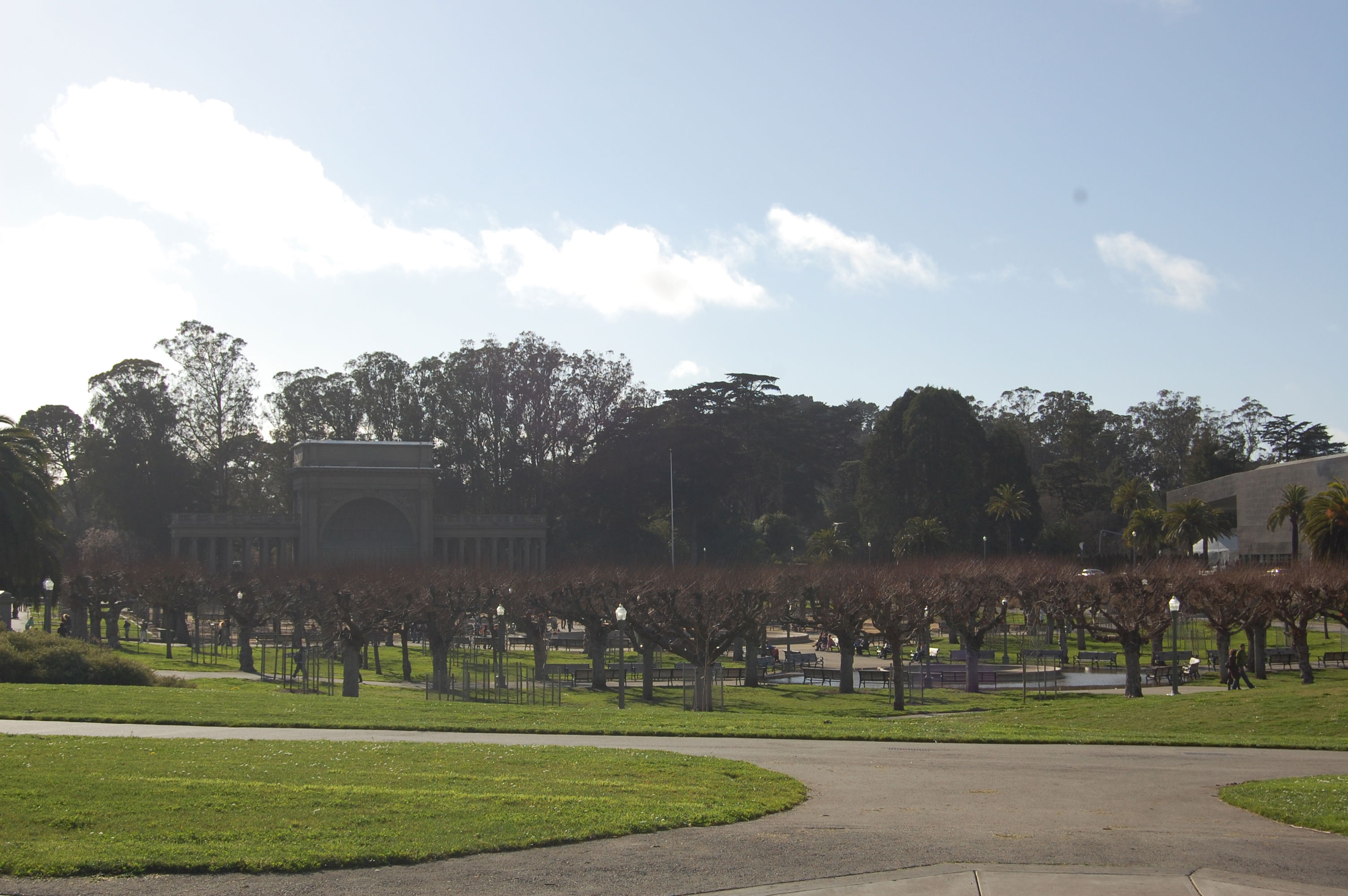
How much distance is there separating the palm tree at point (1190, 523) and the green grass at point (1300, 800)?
63114 millimetres

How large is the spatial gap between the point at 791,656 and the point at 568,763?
42.7 m

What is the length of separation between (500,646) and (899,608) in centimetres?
2031

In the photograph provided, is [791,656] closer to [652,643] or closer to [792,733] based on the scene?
[652,643]

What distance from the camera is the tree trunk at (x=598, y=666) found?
44.3m

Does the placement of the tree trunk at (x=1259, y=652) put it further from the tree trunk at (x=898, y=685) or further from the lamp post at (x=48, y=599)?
the lamp post at (x=48, y=599)

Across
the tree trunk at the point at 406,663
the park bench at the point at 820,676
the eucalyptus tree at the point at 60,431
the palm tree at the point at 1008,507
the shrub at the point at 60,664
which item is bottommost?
the park bench at the point at 820,676

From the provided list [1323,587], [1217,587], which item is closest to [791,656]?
[1217,587]

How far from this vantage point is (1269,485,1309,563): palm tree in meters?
68.0

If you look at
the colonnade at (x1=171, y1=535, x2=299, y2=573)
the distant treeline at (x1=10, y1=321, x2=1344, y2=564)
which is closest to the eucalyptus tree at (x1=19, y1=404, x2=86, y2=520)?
the distant treeline at (x1=10, y1=321, x2=1344, y2=564)

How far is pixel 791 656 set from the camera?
5784 centimetres

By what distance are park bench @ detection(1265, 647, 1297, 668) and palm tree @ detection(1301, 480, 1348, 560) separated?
14.4 ft

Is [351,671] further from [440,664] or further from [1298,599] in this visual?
[1298,599]

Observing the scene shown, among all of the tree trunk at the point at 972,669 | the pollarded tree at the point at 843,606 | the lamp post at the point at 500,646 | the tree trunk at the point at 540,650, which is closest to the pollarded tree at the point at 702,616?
the pollarded tree at the point at 843,606

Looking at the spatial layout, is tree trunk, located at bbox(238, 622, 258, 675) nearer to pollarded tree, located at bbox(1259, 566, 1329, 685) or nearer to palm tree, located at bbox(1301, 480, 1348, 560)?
pollarded tree, located at bbox(1259, 566, 1329, 685)
